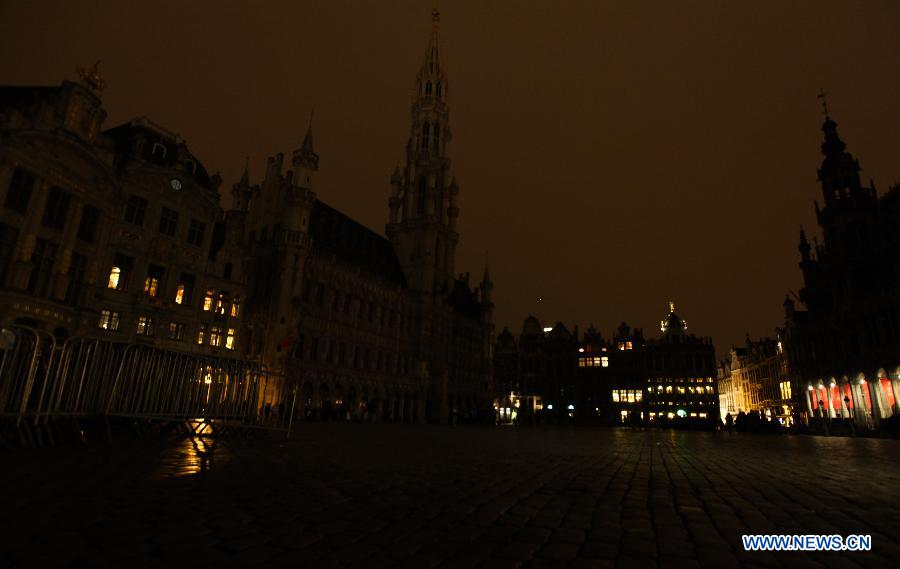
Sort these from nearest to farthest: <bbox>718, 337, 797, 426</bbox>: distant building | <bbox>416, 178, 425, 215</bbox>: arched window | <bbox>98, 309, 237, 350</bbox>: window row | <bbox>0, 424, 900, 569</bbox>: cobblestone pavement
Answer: <bbox>0, 424, 900, 569</bbox>: cobblestone pavement → <bbox>98, 309, 237, 350</bbox>: window row → <bbox>416, 178, 425, 215</bbox>: arched window → <bbox>718, 337, 797, 426</bbox>: distant building

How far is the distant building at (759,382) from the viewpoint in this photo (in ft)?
268

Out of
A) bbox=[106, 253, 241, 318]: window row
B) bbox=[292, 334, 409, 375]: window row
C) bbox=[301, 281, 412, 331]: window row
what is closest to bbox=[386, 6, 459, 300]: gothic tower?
bbox=[301, 281, 412, 331]: window row

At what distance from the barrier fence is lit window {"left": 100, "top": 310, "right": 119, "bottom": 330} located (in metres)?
14.1

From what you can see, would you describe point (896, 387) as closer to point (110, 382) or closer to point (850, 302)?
point (850, 302)

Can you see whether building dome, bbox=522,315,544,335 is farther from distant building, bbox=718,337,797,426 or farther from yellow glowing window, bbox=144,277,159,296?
yellow glowing window, bbox=144,277,159,296

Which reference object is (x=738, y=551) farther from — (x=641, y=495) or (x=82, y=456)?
(x=82, y=456)

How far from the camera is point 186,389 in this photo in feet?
42.2

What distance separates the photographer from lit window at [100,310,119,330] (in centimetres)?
2678

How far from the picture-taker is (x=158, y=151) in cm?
3100

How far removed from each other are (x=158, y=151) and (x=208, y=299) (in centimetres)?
A: 1012

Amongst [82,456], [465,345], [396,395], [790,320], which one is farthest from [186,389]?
[790,320]

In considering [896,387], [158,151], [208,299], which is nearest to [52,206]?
[158,151]

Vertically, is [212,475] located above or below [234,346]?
below

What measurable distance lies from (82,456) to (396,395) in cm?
4672
